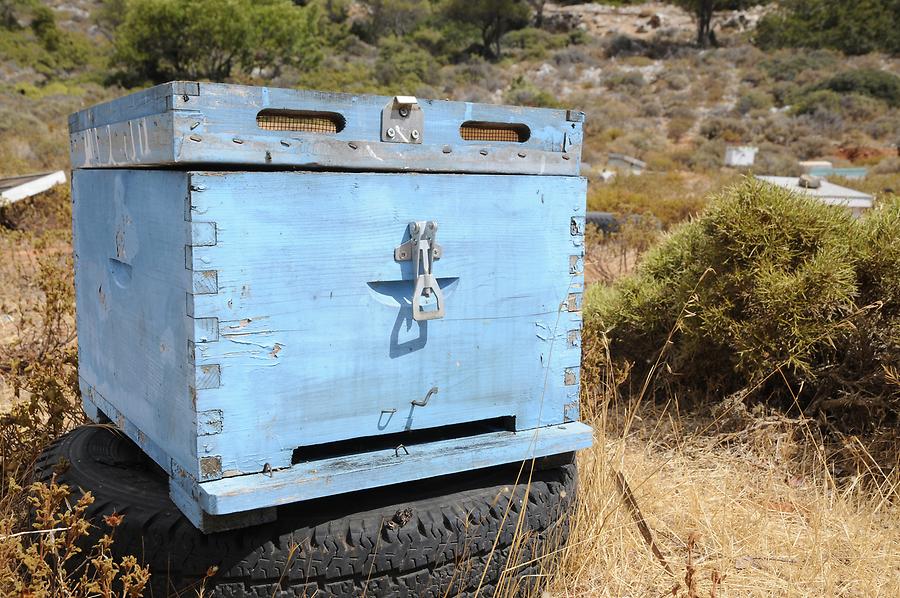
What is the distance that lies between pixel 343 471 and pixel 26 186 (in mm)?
8067

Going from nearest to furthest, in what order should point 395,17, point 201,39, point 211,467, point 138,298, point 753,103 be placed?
point 211,467 → point 138,298 → point 753,103 → point 201,39 → point 395,17

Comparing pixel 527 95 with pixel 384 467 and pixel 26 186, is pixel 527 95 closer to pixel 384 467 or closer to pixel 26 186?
pixel 26 186

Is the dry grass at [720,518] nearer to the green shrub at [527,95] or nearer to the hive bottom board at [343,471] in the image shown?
the hive bottom board at [343,471]

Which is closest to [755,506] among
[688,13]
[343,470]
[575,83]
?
[343,470]

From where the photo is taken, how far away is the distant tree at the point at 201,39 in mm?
31781

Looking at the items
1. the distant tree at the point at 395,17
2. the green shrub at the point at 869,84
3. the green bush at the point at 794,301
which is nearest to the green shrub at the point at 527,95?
the green shrub at the point at 869,84

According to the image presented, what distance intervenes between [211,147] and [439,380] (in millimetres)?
850

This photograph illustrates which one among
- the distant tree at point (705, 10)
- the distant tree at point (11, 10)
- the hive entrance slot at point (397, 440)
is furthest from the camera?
the distant tree at point (705, 10)

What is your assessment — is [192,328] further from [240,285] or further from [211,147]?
[211,147]

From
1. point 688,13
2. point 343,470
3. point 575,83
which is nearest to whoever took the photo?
point 343,470

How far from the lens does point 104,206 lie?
231 centimetres

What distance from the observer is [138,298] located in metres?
2.09

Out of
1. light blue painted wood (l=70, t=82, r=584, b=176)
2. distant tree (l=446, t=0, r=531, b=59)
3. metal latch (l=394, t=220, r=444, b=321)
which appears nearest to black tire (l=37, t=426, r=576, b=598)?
metal latch (l=394, t=220, r=444, b=321)

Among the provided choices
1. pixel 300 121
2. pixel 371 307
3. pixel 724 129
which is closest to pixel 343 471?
pixel 371 307
